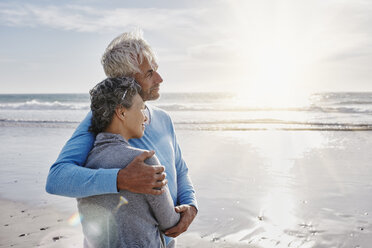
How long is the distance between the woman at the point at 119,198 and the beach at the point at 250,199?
238cm

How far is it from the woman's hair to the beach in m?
2.52

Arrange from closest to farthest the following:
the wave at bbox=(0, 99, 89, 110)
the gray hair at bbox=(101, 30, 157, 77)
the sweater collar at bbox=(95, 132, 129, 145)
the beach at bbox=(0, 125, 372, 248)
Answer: the sweater collar at bbox=(95, 132, 129, 145), the gray hair at bbox=(101, 30, 157, 77), the beach at bbox=(0, 125, 372, 248), the wave at bbox=(0, 99, 89, 110)

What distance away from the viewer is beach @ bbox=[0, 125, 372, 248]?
3.81 metres

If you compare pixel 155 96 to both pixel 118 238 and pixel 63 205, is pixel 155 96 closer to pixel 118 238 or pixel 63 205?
pixel 118 238

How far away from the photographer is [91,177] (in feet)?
4.44

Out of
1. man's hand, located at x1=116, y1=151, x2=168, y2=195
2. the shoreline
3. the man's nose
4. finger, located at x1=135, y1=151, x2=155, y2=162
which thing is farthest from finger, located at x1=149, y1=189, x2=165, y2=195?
the shoreline

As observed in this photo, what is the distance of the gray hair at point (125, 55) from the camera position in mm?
1938

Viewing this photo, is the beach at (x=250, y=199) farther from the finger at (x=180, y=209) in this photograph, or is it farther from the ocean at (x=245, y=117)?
the ocean at (x=245, y=117)

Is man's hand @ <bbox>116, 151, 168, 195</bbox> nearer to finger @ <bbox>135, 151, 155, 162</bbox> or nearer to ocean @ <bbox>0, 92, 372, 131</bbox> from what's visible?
finger @ <bbox>135, 151, 155, 162</bbox>

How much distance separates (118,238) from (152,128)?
73cm

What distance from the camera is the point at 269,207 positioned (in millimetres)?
4684

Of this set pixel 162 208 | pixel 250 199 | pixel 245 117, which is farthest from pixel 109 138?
pixel 245 117

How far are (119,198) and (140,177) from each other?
0.15 meters

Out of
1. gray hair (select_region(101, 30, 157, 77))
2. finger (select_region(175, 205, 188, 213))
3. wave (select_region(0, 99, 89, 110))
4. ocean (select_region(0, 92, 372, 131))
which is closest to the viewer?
finger (select_region(175, 205, 188, 213))
